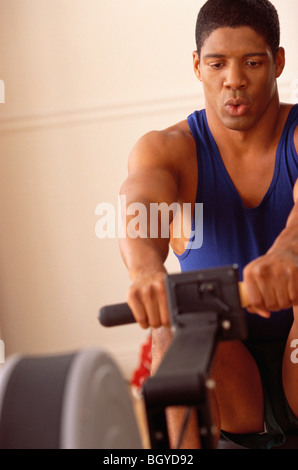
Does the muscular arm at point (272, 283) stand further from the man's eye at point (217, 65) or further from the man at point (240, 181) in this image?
the man's eye at point (217, 65)

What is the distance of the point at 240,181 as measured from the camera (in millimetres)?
1616

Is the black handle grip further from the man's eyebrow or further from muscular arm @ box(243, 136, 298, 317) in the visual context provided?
the man's eyebrow

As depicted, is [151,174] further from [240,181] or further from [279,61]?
[279,61]

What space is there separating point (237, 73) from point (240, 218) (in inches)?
13.3

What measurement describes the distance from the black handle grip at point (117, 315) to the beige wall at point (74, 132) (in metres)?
2.02

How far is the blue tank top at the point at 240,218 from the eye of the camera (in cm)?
157

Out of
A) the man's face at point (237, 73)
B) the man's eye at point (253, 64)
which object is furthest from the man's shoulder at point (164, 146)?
the man's eye at point (253, 64)

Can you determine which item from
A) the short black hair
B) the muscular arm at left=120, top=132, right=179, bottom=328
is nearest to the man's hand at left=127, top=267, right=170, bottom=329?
the muscular arm at left=120, top=132, right=179, bottom=328

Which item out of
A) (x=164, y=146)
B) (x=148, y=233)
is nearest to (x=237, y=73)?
(x=164, y=146)

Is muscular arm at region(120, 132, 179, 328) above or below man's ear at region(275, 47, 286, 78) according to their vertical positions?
below

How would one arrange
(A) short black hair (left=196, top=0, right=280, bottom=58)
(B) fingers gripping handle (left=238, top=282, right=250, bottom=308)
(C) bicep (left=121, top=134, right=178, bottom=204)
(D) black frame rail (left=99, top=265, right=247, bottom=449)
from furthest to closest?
(A) short black hair (left=196, top=0, right=280, bottom=58) → (C) bicep (left=121, top=134, right=178, bottom=204) → (B) fingers gripping handle (left=238, top=282, right=250, bottom=308) → (D) black frame rail (left=99, top=265, right=247, bottom=449)

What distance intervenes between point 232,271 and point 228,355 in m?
0.62

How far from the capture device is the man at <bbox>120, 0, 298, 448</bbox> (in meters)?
1.44
